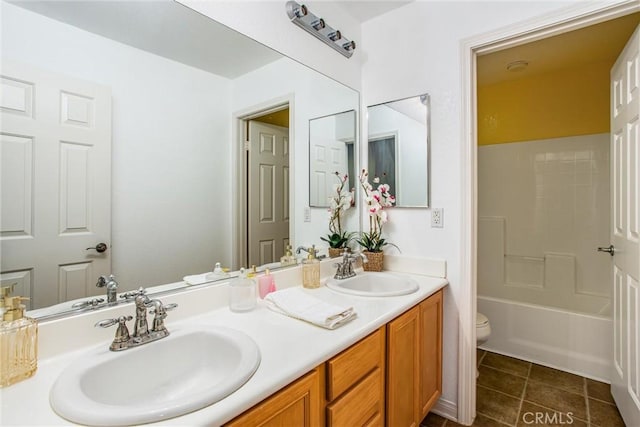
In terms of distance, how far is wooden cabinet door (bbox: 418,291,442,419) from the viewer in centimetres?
149

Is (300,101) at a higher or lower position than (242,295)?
higher

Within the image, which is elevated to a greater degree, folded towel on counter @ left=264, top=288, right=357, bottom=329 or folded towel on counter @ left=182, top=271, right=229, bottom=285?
folded towel on counter @ left=182, top=271, right=229, bottom=285

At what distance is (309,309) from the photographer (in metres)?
1.15

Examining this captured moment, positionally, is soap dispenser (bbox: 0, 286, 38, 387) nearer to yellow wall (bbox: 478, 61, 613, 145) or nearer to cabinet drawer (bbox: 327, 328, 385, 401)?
cabinet drawer (bbox: 327, 328, 385, 401)

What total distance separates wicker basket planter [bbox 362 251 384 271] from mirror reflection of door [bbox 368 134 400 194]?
15.1 inches

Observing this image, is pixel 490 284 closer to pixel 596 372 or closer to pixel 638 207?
pixel 596 372

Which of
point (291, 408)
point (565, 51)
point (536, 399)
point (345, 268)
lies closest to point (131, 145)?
point (291, 408)

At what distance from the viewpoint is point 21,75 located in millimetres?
829

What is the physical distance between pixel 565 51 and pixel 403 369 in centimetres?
246

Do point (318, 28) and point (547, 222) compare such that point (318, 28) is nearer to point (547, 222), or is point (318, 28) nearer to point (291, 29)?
point (291, 29)

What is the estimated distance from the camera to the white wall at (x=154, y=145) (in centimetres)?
89

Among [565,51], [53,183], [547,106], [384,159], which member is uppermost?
[565,51]

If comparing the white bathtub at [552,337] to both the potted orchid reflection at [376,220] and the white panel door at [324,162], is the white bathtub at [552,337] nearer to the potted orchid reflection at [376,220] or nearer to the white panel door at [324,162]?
the potted orchid reflection at [376,220]

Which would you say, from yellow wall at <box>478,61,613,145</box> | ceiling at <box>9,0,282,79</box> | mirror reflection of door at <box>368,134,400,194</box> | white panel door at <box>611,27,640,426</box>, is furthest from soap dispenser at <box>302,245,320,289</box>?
yellow wall at <box>478,61,613,145</box>
